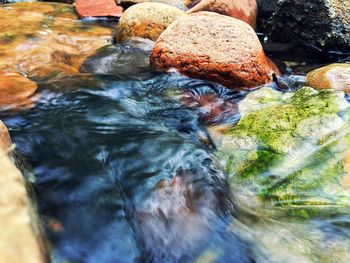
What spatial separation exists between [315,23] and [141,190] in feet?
13.5

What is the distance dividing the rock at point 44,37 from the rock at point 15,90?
640 mm

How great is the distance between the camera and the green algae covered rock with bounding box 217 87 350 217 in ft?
8.64

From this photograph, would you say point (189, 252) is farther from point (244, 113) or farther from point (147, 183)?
point (244, 113)

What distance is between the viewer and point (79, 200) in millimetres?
2459

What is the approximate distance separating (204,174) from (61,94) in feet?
6.16

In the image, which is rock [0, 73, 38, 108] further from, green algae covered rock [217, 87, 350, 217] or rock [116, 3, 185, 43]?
rock [116, 3, 185, 43]

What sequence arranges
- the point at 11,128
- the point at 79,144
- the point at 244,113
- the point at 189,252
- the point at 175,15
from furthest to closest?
the point at 175,15
the point at 244,113
the point at 11,128
the point at 79,144
the point at 189,252

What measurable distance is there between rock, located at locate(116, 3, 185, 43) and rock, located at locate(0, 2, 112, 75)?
1.45 ft

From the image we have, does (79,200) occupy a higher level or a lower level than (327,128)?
lower

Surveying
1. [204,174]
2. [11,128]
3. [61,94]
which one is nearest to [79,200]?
[204,174]

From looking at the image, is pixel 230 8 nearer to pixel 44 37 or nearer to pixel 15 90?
pixel 44 37

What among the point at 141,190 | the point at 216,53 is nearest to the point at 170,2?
the point at 216,53

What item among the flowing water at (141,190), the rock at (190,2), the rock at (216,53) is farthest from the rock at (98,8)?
the flowing water at (141,190)

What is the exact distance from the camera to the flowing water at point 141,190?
2.22 meters
